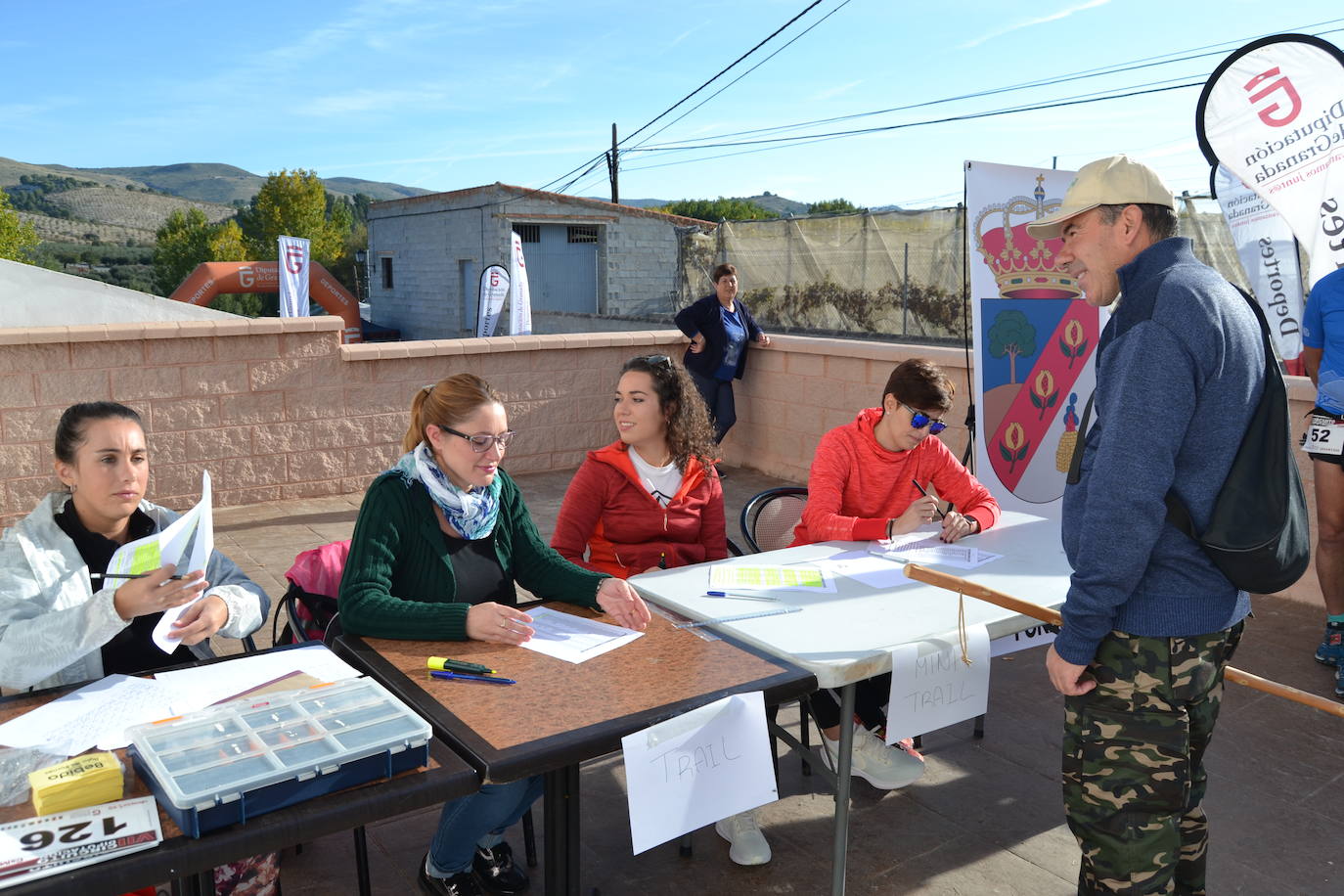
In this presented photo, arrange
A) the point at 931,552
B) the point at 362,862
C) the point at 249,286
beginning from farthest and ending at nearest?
the point at 249,286 → the point at 931,552 → the point at 362,862

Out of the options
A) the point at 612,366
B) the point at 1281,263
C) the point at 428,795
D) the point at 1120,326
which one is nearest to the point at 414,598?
the point at 428,795

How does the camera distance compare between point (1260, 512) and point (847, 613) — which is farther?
point (847, 613)

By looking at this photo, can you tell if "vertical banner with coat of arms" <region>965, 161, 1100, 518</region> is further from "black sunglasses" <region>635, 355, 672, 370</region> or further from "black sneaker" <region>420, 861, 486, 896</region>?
"black sneaker" <region>420, 861, 486, 896</region>

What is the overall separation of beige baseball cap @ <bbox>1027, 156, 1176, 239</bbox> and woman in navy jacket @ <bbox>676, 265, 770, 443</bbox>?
235 inches

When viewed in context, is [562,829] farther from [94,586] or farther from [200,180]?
[200,180]

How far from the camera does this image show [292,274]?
1432 centimetres

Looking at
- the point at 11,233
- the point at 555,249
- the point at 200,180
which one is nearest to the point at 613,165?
the point at 555,249

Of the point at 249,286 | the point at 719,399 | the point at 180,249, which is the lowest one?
the point at 719,399

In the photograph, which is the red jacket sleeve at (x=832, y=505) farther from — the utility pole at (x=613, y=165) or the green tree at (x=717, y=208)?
the green tree at (x=717, y=208)

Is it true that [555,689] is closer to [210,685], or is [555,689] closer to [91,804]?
[210,685]

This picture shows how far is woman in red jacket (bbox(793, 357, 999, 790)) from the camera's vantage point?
3.20m

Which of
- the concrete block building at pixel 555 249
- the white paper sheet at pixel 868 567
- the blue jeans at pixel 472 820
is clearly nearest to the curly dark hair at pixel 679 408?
the white paper sheet at pixel 868 567

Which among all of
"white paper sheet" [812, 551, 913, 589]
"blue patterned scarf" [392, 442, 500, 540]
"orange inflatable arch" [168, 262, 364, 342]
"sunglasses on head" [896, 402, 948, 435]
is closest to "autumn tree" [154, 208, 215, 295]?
"orange inflatable arch" [168, 262, 364, 342]

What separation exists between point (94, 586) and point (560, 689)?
1.22 m
